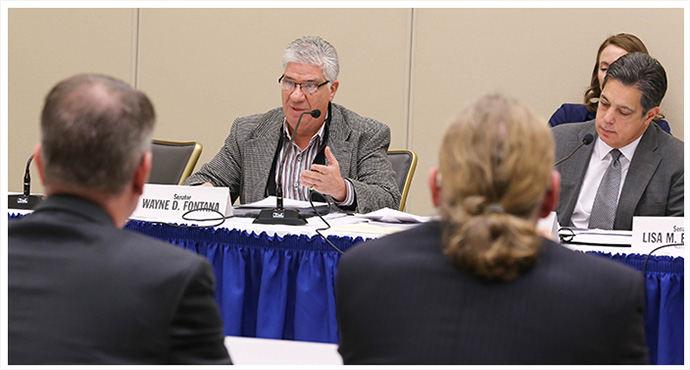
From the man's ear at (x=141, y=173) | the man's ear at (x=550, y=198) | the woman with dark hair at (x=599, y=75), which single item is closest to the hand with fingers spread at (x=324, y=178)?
the man's ear at (x=141, y=173)

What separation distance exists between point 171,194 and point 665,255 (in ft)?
4.78

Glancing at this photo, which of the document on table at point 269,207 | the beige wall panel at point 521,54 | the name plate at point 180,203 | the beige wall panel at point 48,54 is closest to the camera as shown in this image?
the name plate at point 180,203

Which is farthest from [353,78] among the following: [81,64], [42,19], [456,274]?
[456,274]

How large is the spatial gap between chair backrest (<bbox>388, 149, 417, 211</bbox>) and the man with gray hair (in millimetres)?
126

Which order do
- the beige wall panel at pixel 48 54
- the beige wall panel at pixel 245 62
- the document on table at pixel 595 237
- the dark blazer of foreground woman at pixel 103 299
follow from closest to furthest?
the dark blazer of foreground woman at pixel 103 299
the document on table at pixel 595 237
the beige wall panel at pixel 245 62
the beige wall panel at pixel 48 54

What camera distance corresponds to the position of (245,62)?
465cm

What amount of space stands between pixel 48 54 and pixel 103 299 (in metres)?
4.69

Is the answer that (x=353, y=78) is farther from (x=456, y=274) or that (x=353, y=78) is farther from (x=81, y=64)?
(x=456, y=274)

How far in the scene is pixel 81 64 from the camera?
4965 millimetres

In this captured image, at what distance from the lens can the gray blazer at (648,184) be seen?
2.45m

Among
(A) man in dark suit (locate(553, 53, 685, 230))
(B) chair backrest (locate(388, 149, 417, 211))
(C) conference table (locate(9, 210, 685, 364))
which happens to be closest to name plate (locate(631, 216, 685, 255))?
(C) conference table (locate(9, 210, 685, 364))

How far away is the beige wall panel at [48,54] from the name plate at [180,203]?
271cm

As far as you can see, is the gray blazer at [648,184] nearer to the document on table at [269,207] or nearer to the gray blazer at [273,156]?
the gray blazer at [273,156]
